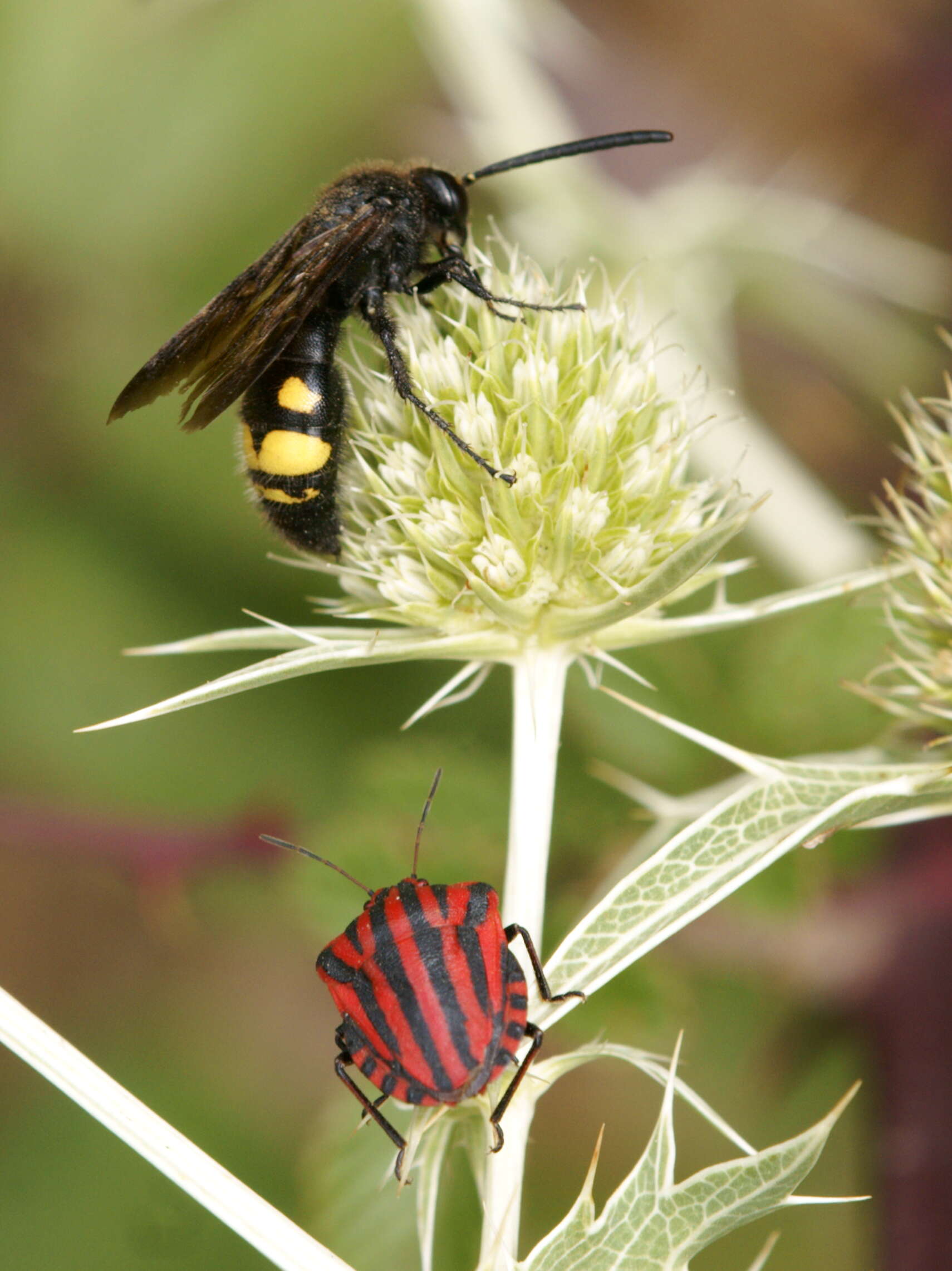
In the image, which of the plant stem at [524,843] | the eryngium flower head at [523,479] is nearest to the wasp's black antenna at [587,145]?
the eryngium flower head at [523,479]

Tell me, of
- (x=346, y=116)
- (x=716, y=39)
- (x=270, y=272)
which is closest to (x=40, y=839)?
(x=270, y=272)

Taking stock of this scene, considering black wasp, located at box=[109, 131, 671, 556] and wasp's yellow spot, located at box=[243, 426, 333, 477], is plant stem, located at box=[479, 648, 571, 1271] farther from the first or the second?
wasp's yellow spot, located at box=[243, 426, 333, 477]

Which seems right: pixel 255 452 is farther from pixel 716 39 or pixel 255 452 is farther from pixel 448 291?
pixel 716 39

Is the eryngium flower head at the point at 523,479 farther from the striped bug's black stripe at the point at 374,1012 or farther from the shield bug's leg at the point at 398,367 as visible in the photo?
the striped bug's black stripe at the point at 374,1012

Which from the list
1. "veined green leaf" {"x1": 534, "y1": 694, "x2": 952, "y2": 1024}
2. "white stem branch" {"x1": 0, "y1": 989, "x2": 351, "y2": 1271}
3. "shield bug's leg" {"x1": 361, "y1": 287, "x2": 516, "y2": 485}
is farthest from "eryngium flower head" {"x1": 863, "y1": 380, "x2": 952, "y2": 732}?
"white stem branch" {"x1": 0, "y1": 989, "x2": 351, "y2": 1271}

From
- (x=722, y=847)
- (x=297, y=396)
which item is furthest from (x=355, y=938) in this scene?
(x=297, y=396)

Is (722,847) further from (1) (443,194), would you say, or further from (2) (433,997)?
(1) (443,194)

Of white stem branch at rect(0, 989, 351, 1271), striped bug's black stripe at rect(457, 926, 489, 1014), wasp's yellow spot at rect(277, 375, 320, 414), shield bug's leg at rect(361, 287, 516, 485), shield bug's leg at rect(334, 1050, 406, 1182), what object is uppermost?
shield bug's leg at rect(361, 287, 516, 485)
